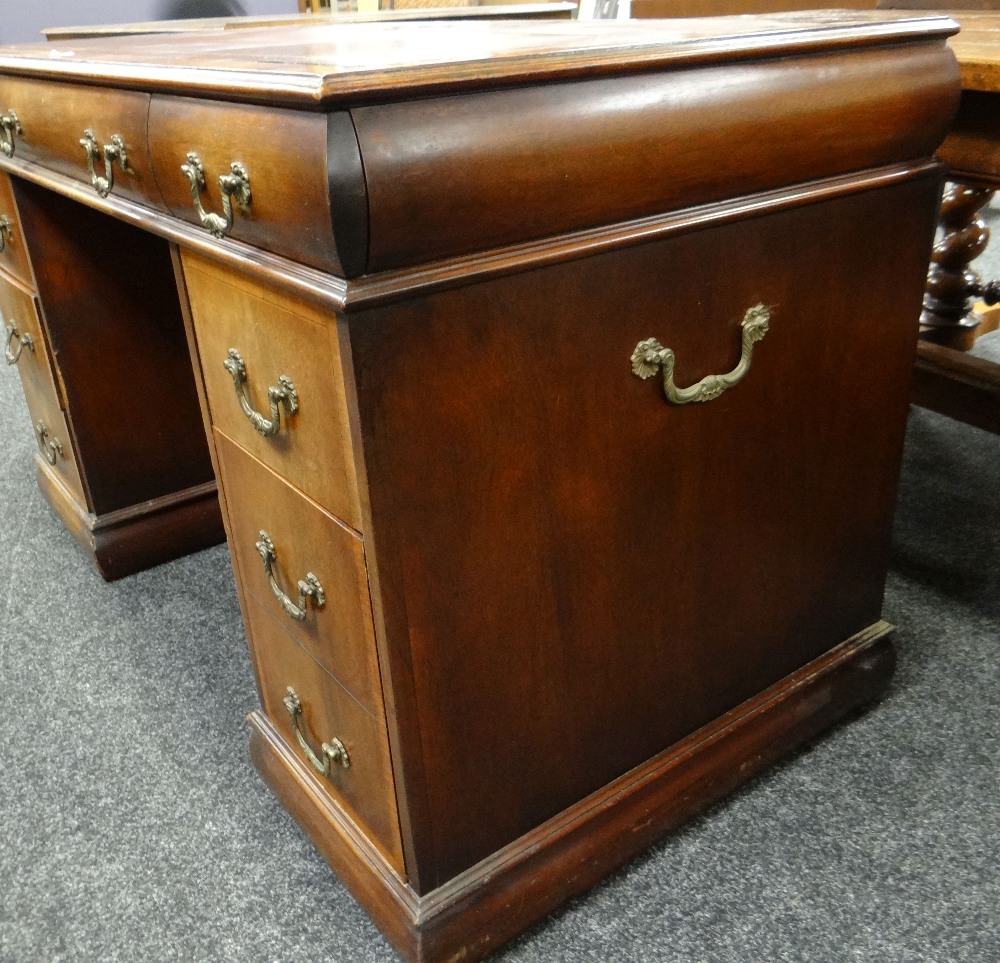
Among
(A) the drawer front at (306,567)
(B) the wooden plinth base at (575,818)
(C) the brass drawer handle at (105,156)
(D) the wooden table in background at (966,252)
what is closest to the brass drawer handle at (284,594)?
(A) the drawer front at (306,567)

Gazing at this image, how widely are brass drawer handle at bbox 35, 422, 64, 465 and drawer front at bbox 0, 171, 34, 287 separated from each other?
283mm

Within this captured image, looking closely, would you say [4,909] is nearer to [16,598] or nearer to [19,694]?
[19,694]

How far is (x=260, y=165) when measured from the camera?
2.13 ft

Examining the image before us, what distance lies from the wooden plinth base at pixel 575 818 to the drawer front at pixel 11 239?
804mm

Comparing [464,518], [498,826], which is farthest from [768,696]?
[464,518]

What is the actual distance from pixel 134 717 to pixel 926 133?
3.73 ft

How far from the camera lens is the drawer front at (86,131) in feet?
2.80

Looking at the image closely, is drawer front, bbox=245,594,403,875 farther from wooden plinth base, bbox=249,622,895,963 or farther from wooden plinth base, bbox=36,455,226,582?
wooden plinth base, bbox=36,455,226,582

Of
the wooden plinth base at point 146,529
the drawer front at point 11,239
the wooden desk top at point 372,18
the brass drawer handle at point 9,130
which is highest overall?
the wooden desk top at point 372,18

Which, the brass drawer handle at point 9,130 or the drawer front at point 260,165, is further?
the brass drawer handle at point 9,130

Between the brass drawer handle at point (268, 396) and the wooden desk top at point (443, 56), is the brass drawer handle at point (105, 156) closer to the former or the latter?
the wooden desk top at point (443, 56)

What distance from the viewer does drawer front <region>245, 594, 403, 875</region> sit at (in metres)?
0.87

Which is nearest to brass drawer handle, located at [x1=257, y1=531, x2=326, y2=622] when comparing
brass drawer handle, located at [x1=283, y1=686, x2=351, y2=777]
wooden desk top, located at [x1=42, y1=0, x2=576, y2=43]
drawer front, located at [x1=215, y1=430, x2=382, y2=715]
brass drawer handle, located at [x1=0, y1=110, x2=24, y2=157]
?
drawer front, located at [x1=215, y1=430, x2=382, y2=715]

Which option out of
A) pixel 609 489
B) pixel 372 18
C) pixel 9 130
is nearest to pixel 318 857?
pixel 609 489
